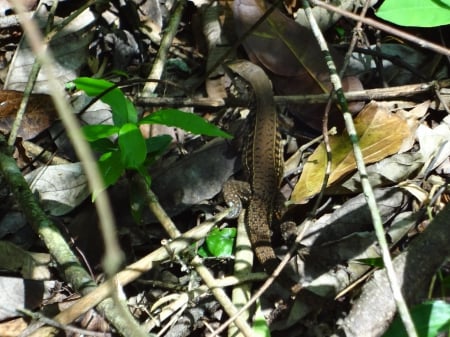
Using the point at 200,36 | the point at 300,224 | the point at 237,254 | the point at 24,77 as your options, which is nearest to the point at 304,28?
the point at 200,36

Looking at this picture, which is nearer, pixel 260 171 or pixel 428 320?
pixel 428 320

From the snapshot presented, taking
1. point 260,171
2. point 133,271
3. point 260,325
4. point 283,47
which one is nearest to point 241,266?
point 260,325

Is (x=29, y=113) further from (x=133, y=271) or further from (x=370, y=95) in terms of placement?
(x=370, y=95)

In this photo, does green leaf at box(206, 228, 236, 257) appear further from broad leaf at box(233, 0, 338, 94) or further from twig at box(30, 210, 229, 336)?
broad leaf at box(233, 0, 338, 94)

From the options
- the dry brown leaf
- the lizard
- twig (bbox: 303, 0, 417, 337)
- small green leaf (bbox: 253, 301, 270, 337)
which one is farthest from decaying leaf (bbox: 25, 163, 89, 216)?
twig (bbox: 303, 0, 417, 337)

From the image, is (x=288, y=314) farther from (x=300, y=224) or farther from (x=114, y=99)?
(x=114, y=99)

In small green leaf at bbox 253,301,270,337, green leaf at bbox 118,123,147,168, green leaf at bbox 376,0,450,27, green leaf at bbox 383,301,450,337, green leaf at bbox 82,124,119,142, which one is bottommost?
small green leaf at bbox 253,301,270,337
